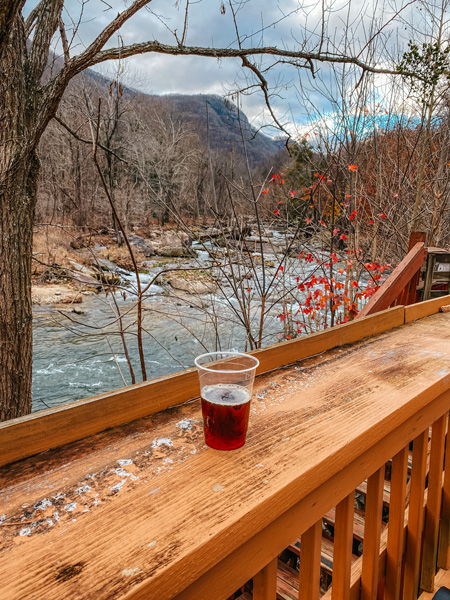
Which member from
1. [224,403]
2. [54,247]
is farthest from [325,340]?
[54,247]

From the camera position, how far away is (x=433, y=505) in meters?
1.02

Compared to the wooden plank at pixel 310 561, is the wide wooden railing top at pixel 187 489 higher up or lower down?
higher up

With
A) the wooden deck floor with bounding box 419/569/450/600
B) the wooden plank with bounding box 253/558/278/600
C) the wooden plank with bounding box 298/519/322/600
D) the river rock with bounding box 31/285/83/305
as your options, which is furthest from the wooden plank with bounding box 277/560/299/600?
the river rock with bounding box 31/285/83/305

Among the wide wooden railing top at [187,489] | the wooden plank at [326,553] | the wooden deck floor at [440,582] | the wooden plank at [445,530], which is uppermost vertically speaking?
the wide wooden railing top at [187,489]

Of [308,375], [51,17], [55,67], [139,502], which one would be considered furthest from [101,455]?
[55,67]

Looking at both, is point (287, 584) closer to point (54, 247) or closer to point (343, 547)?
point (343, 547)

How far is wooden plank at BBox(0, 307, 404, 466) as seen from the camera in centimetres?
55

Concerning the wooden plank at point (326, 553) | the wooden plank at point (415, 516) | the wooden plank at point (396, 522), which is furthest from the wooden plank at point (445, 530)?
the wooden plank at point (326, 553)

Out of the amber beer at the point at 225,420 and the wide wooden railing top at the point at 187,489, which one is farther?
the amber beer at the point at 225,420

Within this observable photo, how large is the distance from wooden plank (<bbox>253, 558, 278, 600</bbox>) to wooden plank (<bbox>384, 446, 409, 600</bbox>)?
407 millimetres

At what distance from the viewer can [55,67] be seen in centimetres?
289

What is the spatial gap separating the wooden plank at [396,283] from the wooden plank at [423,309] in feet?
1.67

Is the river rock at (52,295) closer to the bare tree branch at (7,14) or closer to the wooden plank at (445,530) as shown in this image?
the bare tree branch at (7,14)

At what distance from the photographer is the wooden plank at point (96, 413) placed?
55 centimetres
